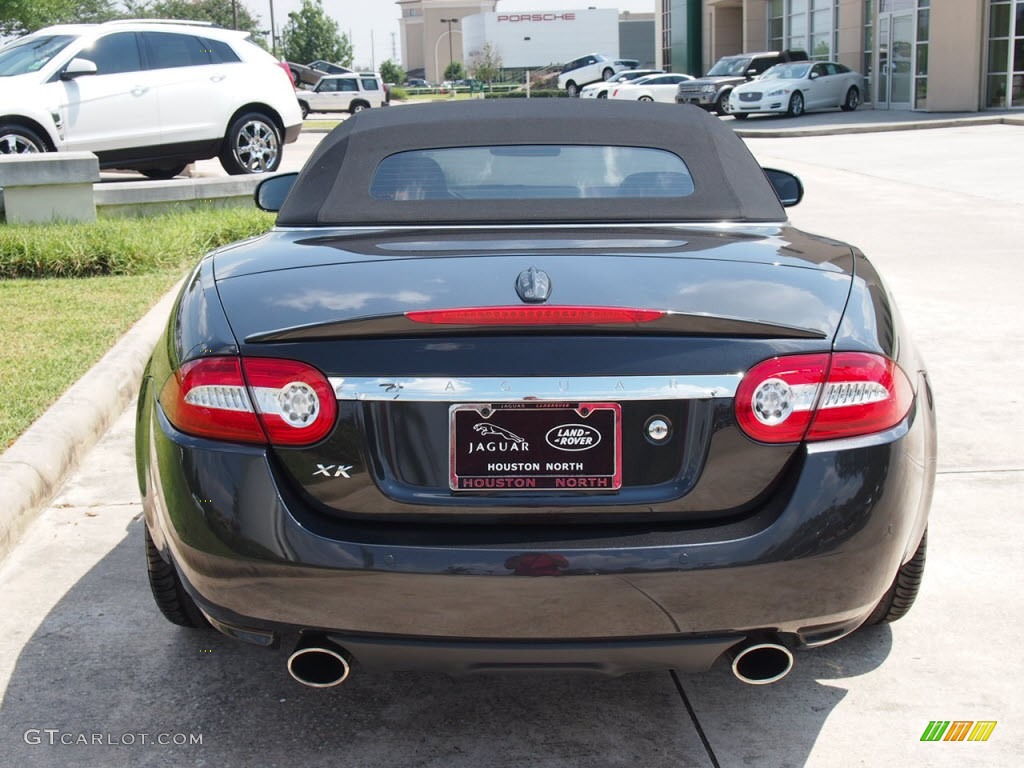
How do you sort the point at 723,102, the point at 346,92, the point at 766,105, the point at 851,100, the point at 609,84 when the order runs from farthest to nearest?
the point at 346,92, the point at 609,84, the point at 723,102, the point at 851,100, the point at 766,105

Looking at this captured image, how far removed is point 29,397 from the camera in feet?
18.3

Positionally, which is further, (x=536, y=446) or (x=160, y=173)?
(x=160, y=173)

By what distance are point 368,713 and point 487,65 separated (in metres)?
88.4

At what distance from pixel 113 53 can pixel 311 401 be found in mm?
12292

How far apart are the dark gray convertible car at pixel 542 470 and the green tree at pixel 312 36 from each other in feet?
312

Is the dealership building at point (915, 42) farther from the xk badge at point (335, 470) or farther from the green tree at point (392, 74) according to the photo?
the green tree at point (392, 74)

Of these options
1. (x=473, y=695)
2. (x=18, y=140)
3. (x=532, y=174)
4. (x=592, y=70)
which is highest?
(x=592, y=70)

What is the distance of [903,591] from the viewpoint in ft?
10.8

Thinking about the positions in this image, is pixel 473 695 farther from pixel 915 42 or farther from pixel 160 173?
pixel 915 42

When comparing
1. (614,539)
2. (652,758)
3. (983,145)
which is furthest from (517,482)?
(983,145)

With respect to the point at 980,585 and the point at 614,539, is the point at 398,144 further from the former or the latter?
the point at 980,585

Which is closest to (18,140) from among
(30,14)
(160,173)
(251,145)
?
(251,145)

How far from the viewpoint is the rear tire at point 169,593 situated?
3225mm

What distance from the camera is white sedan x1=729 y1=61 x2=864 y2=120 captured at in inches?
1416
